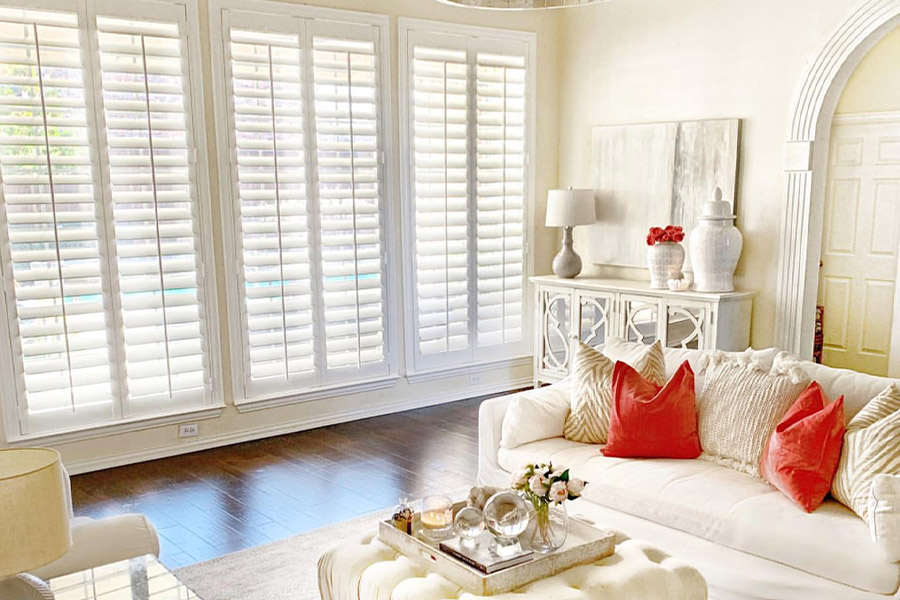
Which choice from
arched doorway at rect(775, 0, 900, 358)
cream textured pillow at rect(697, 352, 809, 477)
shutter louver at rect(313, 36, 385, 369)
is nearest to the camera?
cream textured pillow at rect(697, 352, 809, 477)

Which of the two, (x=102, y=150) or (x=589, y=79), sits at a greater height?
(x=589, y=79)

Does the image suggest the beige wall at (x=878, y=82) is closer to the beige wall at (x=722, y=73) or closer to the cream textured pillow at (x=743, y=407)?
the beige wall at (x=722, y=73)

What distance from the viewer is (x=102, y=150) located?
4.07 metres

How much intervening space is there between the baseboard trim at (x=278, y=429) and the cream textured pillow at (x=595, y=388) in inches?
85.8

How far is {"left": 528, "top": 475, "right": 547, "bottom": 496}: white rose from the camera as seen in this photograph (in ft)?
7.49

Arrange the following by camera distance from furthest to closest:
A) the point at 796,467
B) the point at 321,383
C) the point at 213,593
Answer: the point at 321,383 → the point at 213,593 → the point at 796,467

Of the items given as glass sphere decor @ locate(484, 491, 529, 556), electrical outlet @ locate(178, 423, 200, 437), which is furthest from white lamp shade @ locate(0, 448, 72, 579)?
electrical outlet @ locate(178, 423, 200, 437)

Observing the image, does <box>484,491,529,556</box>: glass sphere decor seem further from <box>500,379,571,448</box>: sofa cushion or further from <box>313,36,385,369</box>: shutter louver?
<box>313,36,385,369</box>: shutter louver

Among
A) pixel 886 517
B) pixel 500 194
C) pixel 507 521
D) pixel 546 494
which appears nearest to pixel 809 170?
pixel 500 194

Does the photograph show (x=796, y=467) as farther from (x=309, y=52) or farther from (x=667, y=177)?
(x=309, y=52)

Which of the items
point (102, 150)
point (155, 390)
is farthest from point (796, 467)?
point (102, 150)

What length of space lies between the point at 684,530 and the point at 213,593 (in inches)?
69.5

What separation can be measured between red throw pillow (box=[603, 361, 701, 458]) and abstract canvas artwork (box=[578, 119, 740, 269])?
220 centimetres

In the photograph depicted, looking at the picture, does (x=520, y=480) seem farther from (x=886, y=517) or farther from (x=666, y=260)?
(x=666, y=260)
